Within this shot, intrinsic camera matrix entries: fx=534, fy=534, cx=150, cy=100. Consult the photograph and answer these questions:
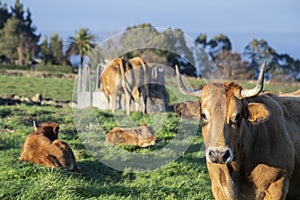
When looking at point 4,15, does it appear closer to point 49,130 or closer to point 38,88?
point 38,88

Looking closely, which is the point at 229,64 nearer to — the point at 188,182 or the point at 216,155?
the point at 188,182

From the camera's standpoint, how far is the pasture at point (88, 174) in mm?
6949

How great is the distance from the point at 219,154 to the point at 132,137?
6.40 meters

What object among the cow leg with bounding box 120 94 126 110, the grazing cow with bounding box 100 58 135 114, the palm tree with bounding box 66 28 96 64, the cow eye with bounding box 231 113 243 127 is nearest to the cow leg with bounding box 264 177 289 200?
the cow eye with bounding box 231 113 243 127

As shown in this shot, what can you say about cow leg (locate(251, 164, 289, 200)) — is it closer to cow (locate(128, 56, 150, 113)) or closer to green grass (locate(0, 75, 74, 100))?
cow (locate(128, 56, 150, 113))

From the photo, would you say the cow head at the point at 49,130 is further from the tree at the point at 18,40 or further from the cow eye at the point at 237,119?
the tree at the point at 18,40

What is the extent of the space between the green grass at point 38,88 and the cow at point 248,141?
2080cm

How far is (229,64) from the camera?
198ft

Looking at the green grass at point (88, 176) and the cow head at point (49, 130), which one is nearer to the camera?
the green grass at point (88, 176)

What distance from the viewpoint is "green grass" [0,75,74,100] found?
88.4 ft

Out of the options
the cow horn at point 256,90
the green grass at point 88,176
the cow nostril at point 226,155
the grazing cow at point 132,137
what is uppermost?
the cow horn at point 256,90

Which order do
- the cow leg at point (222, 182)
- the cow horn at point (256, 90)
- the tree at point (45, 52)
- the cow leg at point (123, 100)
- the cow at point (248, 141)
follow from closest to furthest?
the cow horn at point (256, 90), the cow at point (248, 141), the cow leg at point (222, 182), the cow leg at point (123, 100), the tree at point (45, 52)

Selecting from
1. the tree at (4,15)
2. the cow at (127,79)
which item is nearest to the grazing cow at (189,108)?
the cow at (127,79)

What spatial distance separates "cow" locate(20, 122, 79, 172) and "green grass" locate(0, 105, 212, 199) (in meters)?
0.20
